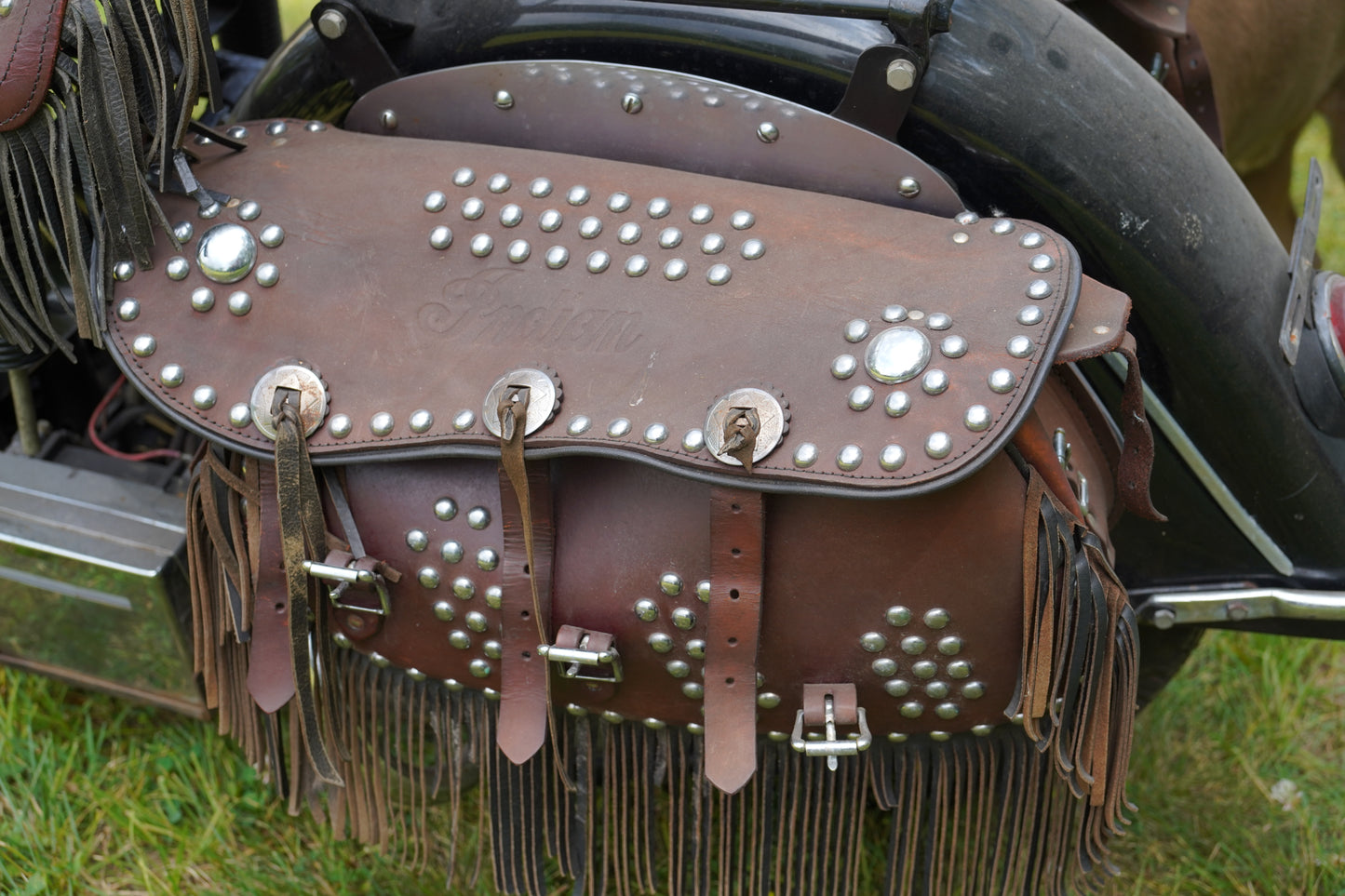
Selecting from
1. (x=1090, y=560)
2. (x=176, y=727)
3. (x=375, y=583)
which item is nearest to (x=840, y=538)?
(x=1090, y=560)

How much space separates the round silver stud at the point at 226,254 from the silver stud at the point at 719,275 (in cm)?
45

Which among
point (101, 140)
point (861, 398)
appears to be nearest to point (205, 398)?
point (101, 140)

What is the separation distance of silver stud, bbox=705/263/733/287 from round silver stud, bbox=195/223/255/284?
1.46 feet

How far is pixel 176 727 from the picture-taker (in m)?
1.71

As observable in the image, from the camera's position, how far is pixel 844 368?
995 mm

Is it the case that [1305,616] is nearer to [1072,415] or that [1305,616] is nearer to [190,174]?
[1072,415]

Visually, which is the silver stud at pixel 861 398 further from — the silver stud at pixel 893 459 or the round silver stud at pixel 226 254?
the round silver stud at pixel 226 254

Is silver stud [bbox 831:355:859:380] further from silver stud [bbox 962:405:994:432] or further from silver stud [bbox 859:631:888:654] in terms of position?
silver stud [bbox 859:631:888:654]

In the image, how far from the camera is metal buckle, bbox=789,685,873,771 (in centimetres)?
103

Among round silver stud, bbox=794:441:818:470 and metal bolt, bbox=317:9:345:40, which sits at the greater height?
metal bolt, bbox=317:9:345:40

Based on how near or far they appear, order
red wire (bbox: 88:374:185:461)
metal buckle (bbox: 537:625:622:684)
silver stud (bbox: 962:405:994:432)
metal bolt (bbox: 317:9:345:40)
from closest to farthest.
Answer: silver stud (bbox: 962:405:994:432)
metal buckle (bbox: 537:625:622:684)
metal bolt (bbox: 317:9:345:40)
red wire (bbox: 88:374:185:461)

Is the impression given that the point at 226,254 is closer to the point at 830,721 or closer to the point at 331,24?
the point at 331,24

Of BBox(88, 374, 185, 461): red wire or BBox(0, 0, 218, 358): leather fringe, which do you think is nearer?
BBox(0, 0, 218, 358): leather fringe

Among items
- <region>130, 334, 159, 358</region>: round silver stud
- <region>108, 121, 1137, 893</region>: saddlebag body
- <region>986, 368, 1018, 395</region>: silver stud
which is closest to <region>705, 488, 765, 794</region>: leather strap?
<region>108, 121, 1137, 893</region>: saddlebag body
